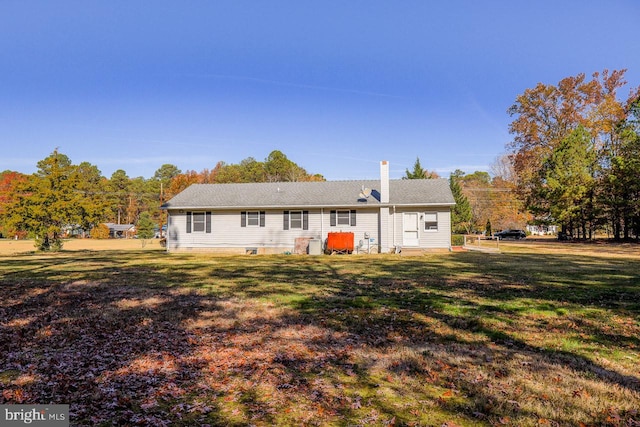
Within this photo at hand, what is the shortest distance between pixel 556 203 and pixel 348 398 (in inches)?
1595

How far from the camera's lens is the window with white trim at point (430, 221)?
2386 cm

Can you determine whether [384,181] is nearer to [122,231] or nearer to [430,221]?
[430,221]

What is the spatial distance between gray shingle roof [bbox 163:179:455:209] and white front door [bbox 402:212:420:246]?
2.96ft

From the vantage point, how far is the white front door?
23875 millimetres

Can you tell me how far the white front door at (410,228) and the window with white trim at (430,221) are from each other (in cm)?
57

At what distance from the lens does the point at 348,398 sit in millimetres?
4070

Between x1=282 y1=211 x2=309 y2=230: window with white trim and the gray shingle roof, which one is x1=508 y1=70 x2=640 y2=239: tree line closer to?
the gray shingle roof

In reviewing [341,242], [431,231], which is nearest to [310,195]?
[341,242]

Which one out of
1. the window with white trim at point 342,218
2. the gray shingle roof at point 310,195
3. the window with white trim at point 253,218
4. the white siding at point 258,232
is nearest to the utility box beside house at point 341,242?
the white siding at point 258,232

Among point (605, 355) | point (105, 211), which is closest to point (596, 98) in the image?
point (605, 355)

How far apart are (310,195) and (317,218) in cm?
205

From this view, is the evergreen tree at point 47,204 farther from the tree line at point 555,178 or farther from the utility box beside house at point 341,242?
the utility box beside house at point 341,242

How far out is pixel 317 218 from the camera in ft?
80.6

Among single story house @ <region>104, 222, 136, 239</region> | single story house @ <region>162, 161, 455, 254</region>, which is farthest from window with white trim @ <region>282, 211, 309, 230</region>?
single story house @ <region>104, 222, 136, 239</region>
